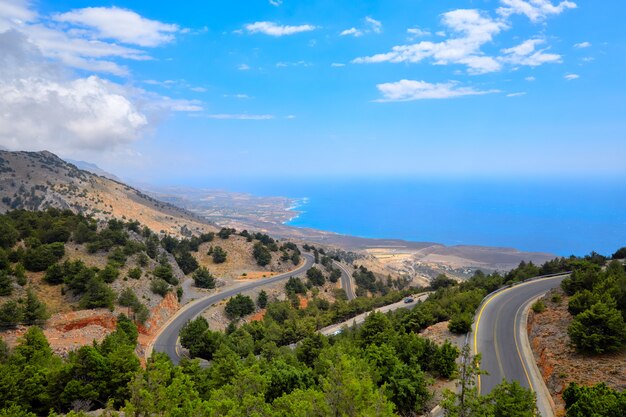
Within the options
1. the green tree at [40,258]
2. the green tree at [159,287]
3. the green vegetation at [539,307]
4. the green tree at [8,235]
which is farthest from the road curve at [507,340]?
the green tree at [8,235]

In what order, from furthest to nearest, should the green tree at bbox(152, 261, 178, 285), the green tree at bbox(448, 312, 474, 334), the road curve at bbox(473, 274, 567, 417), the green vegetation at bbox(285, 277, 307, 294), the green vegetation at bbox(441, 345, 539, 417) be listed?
the green vegetation at bbox(285, 277, 307, 294)
the green tree at bbox(152, 261, 178, 285)
the green tree at bbox(448, 312, 474, 334)
the road curve at bbox(473, 274, 567, 417)
the green vegetation at bbox(441, 345, 539, 417)

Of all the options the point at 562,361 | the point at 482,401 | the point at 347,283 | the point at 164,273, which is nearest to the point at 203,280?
the point at 164,273

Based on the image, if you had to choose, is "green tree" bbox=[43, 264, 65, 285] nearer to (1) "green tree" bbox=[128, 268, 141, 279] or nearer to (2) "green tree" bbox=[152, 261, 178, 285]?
(1) "green tree" bbox=[128, 268, 141, 279]

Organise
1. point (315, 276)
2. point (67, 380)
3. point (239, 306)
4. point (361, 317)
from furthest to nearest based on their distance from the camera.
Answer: point (315, 276) < point (239, 306) < point (361, 317) < point (67, 380)

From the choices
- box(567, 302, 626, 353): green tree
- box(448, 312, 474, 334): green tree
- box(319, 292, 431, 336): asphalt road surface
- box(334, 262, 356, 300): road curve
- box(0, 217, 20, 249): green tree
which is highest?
box(0, 217, 20, 249): green tree

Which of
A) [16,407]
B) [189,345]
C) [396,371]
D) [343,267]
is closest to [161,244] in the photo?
[189,345]

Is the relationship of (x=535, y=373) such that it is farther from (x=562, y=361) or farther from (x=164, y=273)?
(x=164, y=273)

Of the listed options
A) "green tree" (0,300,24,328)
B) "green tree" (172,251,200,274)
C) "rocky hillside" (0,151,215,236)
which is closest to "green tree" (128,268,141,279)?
"green tree" (0,300,24,328)

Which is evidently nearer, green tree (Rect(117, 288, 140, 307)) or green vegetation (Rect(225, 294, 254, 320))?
green tree (Rect(117, 288, 140, 307))
